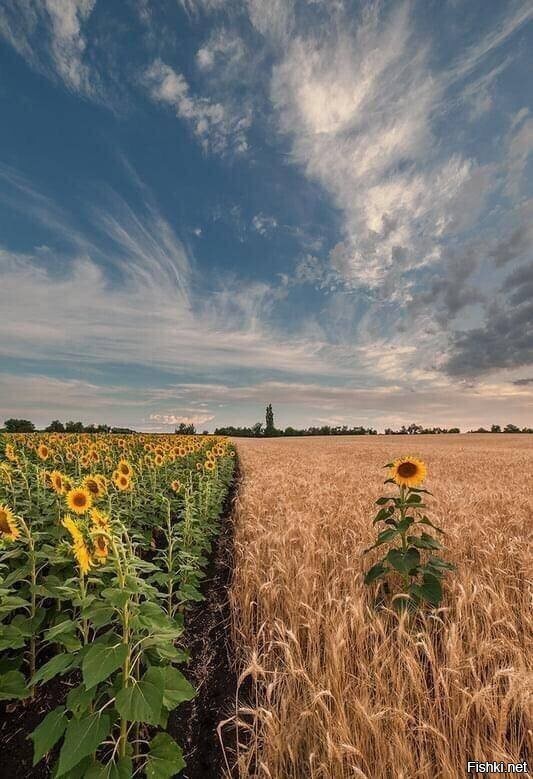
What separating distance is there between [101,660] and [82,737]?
364 millimetres

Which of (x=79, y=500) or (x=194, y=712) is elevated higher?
(x=79, y=500)

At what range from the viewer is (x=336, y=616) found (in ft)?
12.0

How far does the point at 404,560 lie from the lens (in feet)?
12.3

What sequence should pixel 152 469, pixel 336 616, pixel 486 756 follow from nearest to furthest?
1. pixel 486 756
2. pixel 336 616
3. pixel 152 469

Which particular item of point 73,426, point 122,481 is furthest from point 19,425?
point 122,481

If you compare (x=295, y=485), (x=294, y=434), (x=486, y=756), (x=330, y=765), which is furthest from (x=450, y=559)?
(x=294, y=434)

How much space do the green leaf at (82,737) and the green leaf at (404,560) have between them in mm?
2598

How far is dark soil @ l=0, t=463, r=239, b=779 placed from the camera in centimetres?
274

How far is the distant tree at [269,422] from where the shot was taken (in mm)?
101625

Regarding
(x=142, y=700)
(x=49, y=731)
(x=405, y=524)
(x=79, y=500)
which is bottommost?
(x=49, y=731)

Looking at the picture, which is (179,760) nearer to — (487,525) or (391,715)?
(391,715)

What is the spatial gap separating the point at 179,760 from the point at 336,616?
181 centimetres

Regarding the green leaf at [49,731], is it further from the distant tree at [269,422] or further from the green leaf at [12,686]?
the distant tree at [269,422]

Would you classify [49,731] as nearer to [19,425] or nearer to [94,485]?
[94,485]
